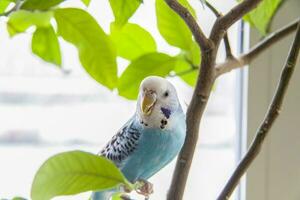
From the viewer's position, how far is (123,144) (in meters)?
0.42

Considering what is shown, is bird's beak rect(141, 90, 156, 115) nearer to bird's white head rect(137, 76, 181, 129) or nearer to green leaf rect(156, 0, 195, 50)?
bird's white head rect(137, 76, 181, 129)

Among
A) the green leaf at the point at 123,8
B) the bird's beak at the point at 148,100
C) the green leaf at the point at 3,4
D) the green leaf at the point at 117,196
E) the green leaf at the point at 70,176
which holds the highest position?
the green leaf at the point at 3,4

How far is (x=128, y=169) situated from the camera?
1.37 ft

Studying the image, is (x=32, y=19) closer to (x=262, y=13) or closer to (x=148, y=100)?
(x=148, y=100)

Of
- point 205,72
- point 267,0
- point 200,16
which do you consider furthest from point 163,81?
point 200,16

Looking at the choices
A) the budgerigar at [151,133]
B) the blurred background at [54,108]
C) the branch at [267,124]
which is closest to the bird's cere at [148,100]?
the budgerigar at [151,133]

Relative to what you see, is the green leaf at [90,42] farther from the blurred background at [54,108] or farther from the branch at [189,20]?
the blurred background at [54,108]

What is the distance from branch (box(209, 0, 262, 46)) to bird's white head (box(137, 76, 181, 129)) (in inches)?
2.4

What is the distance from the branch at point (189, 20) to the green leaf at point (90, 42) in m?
0.06

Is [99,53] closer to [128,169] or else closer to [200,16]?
[128,169]

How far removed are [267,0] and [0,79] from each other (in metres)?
0.38

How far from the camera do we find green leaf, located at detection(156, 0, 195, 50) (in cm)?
50

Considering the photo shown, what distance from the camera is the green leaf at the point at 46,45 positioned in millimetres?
431

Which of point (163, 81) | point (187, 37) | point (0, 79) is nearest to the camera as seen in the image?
point (163, 81)
